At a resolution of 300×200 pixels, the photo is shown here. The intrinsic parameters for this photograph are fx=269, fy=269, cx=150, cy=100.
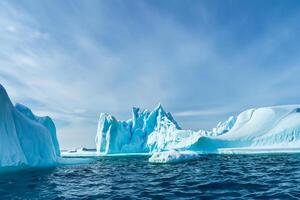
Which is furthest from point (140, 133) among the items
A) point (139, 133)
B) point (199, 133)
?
point (199, 133)

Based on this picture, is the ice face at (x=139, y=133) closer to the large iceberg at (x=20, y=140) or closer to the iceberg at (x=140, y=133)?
the iceberg at (x=140, y=133)

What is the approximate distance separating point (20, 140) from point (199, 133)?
48.4 metres

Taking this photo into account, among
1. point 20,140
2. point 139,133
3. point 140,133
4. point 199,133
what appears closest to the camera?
point 20,140

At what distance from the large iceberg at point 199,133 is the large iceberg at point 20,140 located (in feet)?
108

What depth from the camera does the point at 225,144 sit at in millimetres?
53781

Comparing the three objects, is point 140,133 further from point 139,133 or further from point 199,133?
point 199,133

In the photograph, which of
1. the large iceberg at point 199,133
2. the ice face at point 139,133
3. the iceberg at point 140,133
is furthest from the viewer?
the ice face at point 139,133

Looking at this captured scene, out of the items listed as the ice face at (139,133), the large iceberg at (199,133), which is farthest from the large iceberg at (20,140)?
the ice face at (139,133)

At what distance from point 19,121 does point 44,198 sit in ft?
58.7

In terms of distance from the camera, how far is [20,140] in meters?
25.3

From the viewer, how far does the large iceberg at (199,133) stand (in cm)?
5178

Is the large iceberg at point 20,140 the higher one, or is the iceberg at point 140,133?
the iceberg at point 140,133

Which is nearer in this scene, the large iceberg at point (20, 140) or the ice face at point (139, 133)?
the large iceberg at point (20, 140)

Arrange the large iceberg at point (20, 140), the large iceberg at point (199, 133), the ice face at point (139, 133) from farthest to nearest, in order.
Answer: the ice face at point (139, 133) < the large iceberg at point (199, 133) < the large iceberg at point (20, 140)
